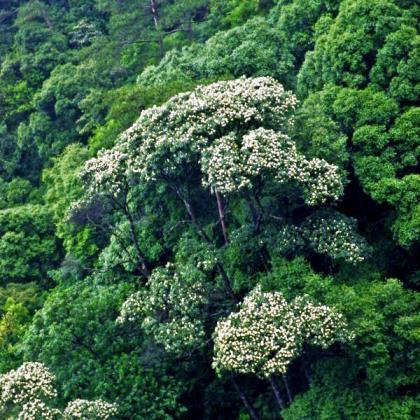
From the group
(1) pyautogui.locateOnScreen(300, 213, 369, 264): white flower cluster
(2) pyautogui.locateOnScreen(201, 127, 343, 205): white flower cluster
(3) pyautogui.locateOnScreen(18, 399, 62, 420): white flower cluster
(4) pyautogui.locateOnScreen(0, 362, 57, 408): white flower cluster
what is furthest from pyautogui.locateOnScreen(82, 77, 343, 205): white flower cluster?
(3) pyautogui.locateOnScreen(18, 399, 62, 420): white flower cluster

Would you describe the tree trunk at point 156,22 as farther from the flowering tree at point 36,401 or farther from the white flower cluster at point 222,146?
the flowering tree at point 36,401

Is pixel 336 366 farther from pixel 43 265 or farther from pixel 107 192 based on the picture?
pixel 43 265

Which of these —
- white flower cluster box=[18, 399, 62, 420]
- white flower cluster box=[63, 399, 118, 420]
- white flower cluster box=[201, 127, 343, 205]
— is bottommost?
white flower cluster box=[63, 399, 118, 420]

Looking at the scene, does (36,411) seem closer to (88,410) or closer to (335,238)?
(88,410)

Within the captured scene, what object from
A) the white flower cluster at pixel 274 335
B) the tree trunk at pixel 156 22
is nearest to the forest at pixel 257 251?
the white flower cluster at pixel 274 335

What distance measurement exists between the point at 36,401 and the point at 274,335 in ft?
18.8

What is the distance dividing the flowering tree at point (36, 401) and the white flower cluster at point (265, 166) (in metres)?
5.93

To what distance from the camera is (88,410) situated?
14.1 meters

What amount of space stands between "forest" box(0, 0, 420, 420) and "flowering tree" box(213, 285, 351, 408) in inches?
1.6

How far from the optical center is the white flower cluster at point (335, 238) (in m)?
14.8

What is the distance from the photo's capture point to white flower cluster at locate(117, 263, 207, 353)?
15031 millimetres

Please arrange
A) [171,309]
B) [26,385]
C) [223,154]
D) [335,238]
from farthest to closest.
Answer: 1. [171,309]
2. [335,238]
3. [223,154]
4. [26,385]

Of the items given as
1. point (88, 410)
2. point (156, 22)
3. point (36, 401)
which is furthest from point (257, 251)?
point (156, 22)

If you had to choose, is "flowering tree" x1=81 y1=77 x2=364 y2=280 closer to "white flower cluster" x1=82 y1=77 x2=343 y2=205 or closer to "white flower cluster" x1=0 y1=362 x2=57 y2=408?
"white flower cluster" x1=82 y1=77 x2=343 y2=205
